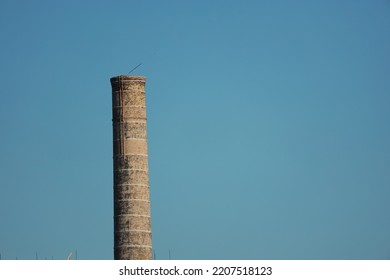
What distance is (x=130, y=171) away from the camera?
115 feet

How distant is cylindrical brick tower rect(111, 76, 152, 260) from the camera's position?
34.6m

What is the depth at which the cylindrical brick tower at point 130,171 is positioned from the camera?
114ft

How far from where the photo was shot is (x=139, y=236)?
34.6 meters
